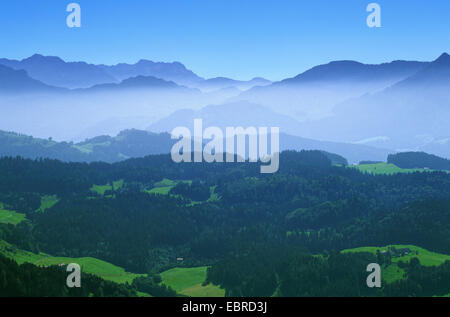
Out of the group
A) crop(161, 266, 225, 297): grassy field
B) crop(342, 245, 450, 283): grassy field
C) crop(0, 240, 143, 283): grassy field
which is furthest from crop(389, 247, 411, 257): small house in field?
crop(0, 240, 143, 283): grassy field

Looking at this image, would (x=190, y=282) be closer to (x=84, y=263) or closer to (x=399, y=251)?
(x=84, y=263)

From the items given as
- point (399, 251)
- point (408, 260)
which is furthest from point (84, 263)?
point (399, 251)

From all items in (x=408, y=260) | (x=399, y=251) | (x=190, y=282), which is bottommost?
(x=190, y=282)

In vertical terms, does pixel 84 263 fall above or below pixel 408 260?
below

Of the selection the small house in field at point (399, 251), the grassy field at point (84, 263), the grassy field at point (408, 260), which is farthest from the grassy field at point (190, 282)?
the small house in field at point (399, 251)
